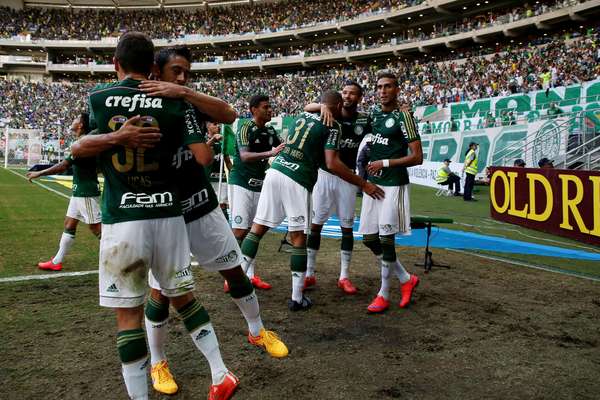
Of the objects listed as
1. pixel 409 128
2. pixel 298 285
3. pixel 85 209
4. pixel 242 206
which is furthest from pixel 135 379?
pixel 85 209

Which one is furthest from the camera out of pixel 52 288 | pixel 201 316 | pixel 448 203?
pixel 448 203

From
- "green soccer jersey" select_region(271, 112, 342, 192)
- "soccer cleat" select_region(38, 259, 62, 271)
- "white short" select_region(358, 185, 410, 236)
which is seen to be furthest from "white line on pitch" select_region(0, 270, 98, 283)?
"white short" select_region(358, 185, 410, 236)

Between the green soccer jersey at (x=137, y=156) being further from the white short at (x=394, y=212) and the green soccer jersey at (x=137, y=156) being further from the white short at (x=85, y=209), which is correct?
the white short at (x=85, y=209)

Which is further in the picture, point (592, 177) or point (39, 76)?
point (39, 76)

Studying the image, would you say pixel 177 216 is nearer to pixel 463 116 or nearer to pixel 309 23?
pixel 463 116

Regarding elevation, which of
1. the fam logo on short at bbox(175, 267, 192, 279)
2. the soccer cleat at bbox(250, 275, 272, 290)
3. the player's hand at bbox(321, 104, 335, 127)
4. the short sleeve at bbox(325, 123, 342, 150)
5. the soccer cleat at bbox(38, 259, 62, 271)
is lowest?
the soccer cleat at bbox(250, 275, 272, 290)

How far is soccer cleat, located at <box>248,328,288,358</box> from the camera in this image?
3.48 meters

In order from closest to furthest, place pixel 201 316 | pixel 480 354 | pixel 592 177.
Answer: pixel 201 316
pixel 480 354
pixel 592 177

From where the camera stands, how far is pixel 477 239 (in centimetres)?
916

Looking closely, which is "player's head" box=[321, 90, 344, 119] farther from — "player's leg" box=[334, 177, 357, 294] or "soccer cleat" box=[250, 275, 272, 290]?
"soccer cleat" box=[250, 275, 272, 290]

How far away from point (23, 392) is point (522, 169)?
10.7 meters

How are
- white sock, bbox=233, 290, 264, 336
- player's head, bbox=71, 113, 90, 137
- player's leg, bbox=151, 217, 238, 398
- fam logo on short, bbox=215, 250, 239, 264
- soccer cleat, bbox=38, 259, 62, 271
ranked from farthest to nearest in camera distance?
soccer cleat, bbox=38, 259, 62, 271
player's head, bbox=71, 113, 90, 137
white sock, bbox=233, 290, 264, 336
fam logo on short, bbox=215, 250, 239, 264
player's leg, bbox=151, 217, 238, 398

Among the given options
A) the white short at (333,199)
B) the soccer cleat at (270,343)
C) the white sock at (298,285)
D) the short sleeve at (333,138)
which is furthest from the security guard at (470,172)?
the soccer cleat at (270,343)

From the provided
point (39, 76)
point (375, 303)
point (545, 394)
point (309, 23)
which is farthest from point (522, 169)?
point (39, 76)
